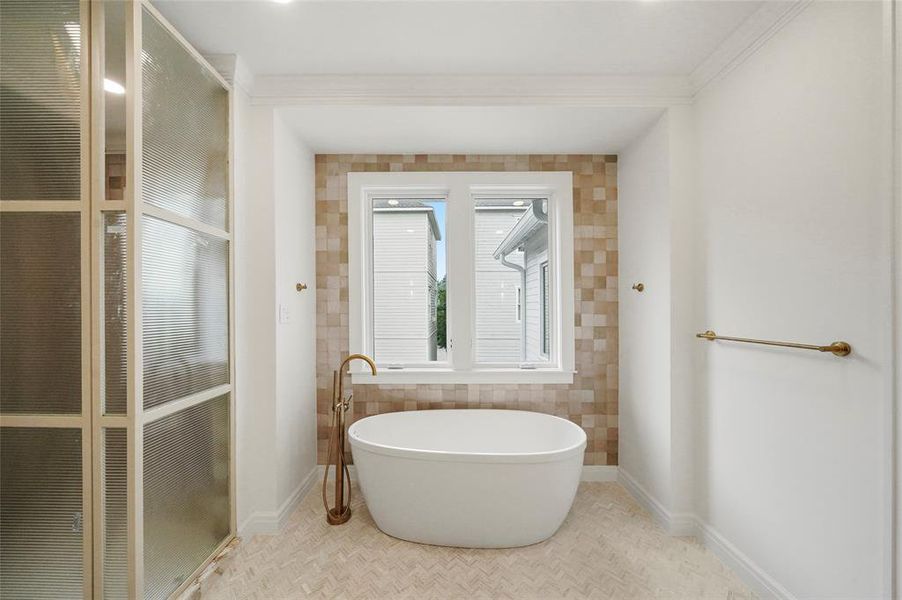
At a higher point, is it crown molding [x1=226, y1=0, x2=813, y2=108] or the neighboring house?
crown molding [x1=226, y1=0, x2=813, y2=108]

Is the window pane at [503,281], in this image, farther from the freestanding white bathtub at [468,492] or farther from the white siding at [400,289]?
the freestanding white bathtub at [468,492]

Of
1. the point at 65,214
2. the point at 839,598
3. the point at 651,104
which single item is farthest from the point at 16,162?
the point at 839,598

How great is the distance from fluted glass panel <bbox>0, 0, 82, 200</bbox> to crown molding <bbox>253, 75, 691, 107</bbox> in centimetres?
88

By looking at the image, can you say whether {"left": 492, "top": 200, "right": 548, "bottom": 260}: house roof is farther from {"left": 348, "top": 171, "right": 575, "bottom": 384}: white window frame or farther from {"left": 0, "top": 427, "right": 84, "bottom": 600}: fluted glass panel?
{"left": 0, "top": 427, "right": 84, "bottom": 600}: fluted glass panel

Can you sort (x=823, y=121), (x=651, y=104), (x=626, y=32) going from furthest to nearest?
(x=651, y=104) < (x=626, y=32) < (x=823, y=121)

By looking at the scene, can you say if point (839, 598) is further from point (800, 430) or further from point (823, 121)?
point (823, 121)

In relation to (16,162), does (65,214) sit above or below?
below

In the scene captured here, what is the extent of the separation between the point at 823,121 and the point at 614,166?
1439 millimetres

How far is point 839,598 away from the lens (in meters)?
1.36

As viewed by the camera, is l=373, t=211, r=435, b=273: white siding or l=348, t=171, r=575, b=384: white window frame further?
l=373, t=211, r=435, b=273: white siding

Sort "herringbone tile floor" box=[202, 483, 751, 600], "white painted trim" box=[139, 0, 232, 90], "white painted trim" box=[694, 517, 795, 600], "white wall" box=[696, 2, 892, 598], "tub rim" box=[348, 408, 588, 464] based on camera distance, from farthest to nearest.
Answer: "tub rim" box=[348, 408, 588, 464], "herringbone tile floor" box=[202, 483, 751, 600], "white painted trim" box=[694, 517, 795, 600], "white painted trim" box=[139, 0, 232, 90], "white wall" box=[696, 2, 892, 598]

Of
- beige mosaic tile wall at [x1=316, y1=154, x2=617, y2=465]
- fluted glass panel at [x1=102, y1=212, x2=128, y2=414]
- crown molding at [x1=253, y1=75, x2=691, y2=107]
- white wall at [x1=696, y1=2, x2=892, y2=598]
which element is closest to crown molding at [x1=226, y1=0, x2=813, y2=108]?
crown molding at [x1=253, y1=75, x2=691, y2=107]

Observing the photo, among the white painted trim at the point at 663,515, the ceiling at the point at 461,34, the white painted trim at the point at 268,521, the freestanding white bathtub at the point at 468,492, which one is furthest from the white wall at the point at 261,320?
the white painted trim at the point at 663,515

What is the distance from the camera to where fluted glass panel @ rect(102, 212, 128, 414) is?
4.50 ft
